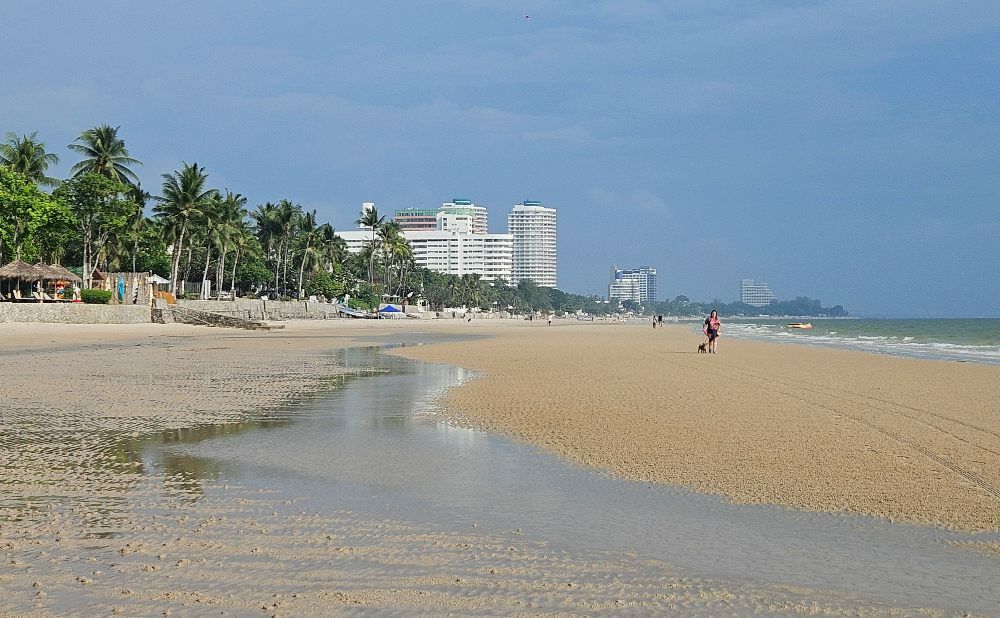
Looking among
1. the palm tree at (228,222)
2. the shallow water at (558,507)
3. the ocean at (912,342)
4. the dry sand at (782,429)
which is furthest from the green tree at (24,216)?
the ocean at (912,342)

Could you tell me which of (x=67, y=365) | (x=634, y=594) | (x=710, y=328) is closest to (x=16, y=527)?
(x=634, y=594)

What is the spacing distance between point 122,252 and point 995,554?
7837cm

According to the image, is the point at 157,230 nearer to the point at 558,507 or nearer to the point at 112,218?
the point at 112,218

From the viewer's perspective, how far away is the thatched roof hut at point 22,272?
1941 inches

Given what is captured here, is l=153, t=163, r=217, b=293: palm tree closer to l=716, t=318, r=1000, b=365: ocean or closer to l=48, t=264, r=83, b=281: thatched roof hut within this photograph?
l=48, t=264, r=83, b=281: thatched roof hut

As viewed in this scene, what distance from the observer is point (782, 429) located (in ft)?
36.6

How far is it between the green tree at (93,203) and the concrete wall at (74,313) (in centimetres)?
778

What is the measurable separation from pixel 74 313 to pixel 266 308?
34161mm

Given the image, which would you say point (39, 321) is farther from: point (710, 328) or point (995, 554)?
point (995, 554)

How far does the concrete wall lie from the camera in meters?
44.8

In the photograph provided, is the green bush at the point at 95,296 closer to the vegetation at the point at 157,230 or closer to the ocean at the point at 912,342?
→ the vegetation at the point at 157,230

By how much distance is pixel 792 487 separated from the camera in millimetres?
7492

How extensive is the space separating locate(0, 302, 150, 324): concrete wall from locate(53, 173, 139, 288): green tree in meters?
7.78

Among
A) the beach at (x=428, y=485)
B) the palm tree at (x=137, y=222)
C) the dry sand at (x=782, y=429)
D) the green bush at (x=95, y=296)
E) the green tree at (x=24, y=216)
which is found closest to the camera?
the beach at (x=428, y=485)
